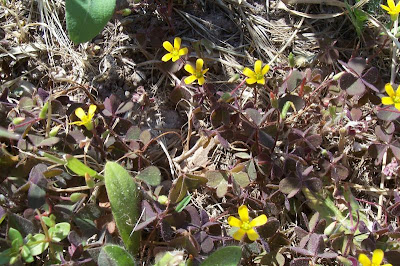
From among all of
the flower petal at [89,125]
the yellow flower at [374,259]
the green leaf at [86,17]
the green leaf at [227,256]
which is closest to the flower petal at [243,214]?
the green leaf at [227,256]

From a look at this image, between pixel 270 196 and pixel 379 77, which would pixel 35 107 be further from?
pixel 379 77

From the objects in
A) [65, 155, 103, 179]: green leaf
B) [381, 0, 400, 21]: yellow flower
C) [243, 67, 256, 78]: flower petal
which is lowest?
[65, 155, 103, 179]: green leaf

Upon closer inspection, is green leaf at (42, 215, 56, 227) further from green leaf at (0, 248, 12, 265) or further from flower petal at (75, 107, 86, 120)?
flower petal at (75, 107, 86, 120)

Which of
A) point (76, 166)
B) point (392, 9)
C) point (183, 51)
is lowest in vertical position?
point (76, 166)

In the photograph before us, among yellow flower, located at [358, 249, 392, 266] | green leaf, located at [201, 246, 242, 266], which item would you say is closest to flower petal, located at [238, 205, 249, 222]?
green leaf, located at [201, 246, 242, 266]

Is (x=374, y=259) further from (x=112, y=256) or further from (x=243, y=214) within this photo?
(x=112, y=256)

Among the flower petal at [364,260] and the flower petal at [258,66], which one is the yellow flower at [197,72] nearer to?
the flower petal at [258,66]

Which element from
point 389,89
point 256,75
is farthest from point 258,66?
point 389,89
